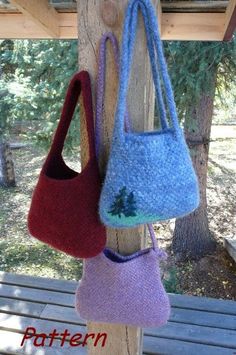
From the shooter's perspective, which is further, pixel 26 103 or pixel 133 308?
pixel 26 103

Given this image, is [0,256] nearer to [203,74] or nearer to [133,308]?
[203,74]

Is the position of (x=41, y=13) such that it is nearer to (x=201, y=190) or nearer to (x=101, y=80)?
(x=101, y=80)

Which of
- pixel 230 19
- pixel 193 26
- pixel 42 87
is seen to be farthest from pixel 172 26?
pixel 42 87

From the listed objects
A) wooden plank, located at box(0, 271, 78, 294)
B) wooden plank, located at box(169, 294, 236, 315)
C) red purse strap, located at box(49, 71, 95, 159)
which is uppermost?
red purse strap, located at box(49, 71, 95, 159)

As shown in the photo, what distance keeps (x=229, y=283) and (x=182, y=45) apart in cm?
241

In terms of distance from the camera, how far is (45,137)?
4047mm

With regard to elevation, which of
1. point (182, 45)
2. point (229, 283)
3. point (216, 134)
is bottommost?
point (229, 283)

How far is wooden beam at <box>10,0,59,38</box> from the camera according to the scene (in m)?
0.94

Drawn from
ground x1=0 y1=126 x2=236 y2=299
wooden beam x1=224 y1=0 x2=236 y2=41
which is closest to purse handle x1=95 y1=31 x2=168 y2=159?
wooden beam x1=224 y1=0 x2=236 y2=41

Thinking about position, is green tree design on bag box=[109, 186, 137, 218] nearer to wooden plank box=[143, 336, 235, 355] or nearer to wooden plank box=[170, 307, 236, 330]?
wooden plank box=[143, 336, 235, 355]

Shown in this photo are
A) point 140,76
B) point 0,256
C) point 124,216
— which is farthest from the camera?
point 0,256

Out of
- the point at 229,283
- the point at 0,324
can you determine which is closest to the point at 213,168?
the point at 229,283

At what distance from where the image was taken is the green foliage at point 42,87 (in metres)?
3.63

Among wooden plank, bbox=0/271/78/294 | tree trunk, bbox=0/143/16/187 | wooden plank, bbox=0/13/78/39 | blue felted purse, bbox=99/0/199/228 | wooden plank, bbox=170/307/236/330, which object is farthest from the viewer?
tree trunk, bbox=0/143/16/187
